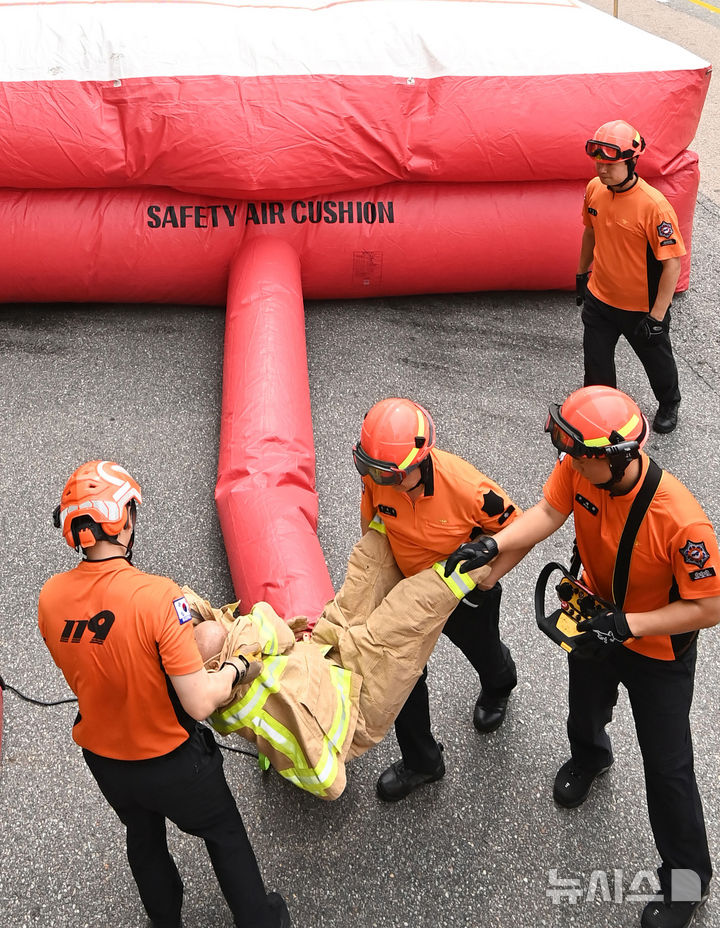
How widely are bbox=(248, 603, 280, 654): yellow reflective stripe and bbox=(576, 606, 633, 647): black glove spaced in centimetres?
92

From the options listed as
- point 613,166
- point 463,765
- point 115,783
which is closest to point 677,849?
point 463,765

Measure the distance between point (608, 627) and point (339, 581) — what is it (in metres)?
1.77

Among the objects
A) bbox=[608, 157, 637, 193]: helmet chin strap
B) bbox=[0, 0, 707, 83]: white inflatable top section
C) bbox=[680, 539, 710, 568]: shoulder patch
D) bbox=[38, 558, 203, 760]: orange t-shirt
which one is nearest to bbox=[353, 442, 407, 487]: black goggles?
bbox=[38, 558, 203, 760]: orange t-shirt

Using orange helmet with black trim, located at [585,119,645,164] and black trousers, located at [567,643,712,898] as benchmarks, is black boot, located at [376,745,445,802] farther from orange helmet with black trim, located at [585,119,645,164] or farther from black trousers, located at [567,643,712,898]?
orange helmet with black trim, located at [585,119,645,164]

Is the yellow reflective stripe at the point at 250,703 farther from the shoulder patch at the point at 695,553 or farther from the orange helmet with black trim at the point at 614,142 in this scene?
the orange helmet with black trim at the point at 614,142

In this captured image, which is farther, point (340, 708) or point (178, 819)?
point (340, 708)

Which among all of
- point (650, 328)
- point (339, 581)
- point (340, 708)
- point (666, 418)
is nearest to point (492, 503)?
point (340, 708)

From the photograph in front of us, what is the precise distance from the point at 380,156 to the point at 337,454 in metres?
1.91

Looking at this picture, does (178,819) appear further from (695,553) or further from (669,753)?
(695,553)

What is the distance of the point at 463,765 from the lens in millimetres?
3426

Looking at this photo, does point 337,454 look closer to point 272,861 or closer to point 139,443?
point 139,443

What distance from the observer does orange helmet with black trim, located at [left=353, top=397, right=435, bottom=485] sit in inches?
108

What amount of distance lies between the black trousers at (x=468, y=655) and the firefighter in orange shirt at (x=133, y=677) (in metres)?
0.74

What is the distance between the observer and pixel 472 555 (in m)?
2.81
